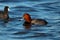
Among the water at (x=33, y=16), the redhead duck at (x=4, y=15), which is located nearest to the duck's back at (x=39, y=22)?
the water at (x=33, y=16)

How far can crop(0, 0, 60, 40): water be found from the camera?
16859 millimetres

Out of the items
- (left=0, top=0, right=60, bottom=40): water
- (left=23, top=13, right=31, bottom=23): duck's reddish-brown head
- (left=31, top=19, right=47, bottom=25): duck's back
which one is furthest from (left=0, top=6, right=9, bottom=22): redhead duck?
(left=31, top=19, right=47, bottom=25): duck's back

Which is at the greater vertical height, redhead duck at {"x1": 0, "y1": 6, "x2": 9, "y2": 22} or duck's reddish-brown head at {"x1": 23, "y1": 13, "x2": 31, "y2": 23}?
redhead duck at {"x1": 0, "y1": 6, "x2": 9, "y2": 22}

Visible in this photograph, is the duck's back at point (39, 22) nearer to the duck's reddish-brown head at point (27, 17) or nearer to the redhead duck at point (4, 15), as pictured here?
the duck's reddish-brown head at point (27, 17)

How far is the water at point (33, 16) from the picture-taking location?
55.3 feet

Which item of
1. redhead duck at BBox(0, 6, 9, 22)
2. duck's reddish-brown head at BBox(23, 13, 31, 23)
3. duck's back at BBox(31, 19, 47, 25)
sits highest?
redhead duck at BBox(0, 6, 9, 22)

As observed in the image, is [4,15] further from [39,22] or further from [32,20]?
[39,22]

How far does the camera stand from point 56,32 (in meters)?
17.5

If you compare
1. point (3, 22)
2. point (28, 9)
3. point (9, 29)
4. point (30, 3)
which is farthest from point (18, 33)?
point (30, 3)

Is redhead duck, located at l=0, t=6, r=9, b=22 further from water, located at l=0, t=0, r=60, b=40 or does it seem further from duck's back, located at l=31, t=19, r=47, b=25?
duck's back, located at l=31, t=19, r=47, b=25

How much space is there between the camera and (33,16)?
808 inches

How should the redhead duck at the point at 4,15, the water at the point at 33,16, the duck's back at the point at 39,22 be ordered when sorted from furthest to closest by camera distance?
the redhead duck at the point at 4,15 → the duck's back at the point at 39,22 → the water at the point at 33,16

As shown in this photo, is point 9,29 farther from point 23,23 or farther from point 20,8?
point 20,8

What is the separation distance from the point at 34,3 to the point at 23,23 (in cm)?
539
